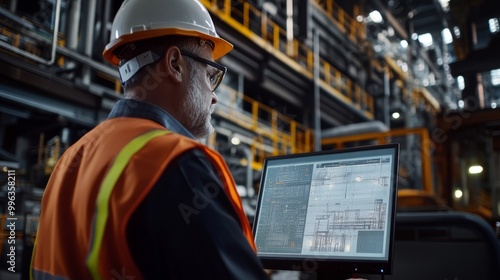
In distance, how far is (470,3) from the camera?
181 inches

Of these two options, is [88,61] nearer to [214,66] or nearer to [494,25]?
[214,66]

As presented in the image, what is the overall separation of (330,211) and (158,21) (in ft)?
2.88

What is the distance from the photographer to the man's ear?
1.24 meters

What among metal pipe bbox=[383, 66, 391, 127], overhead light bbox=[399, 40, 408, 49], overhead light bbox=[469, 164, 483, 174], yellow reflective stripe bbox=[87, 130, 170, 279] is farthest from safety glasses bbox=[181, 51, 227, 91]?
overhead light bbox=[399, 40, 408, 49]

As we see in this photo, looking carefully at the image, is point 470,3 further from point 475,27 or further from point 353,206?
point 353,206

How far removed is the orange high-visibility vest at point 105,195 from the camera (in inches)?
34.4

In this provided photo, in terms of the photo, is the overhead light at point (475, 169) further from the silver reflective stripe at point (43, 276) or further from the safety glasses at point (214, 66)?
the silver reflective stripe at point (43, 276)

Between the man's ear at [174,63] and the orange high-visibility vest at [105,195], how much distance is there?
222 mm

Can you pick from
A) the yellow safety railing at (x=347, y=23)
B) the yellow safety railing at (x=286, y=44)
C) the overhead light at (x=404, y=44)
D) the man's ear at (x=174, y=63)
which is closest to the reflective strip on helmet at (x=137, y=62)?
the man's ear at (x=174, y=63)

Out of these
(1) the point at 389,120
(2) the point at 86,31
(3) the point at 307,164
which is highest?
(1) the point at 389,120

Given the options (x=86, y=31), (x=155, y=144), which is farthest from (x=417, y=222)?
(x=86, y=31)

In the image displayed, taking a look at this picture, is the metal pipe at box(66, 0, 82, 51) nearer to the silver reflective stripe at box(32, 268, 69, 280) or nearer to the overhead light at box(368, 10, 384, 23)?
the silver reflective stripe at box(32, 268, 69, 280)

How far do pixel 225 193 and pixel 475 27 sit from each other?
4.58 m

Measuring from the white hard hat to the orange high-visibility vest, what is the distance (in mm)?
361
